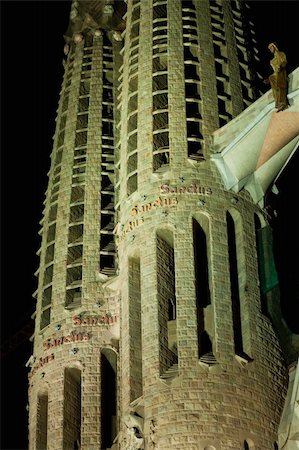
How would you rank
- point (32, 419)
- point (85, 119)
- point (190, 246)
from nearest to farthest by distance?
point (190, 246)
point (32, 419)
point (85, 119)

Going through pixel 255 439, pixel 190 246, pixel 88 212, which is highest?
pixel 88 212

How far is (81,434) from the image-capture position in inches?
1984

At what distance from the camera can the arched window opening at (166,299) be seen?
47.7m

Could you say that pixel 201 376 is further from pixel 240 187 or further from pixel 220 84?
pixel 220 84

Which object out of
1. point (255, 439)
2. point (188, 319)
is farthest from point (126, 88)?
point (255, 439)

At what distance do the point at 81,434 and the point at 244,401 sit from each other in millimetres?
7014

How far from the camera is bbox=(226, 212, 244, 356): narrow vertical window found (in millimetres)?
47938

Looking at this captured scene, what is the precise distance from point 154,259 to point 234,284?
9.27 ft

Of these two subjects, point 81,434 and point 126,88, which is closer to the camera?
point 81,434

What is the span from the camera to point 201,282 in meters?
49.9

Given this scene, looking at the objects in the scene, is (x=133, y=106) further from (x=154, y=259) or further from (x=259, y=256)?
(x=259, y=256)

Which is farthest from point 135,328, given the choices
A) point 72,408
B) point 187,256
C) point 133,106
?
point 133,106

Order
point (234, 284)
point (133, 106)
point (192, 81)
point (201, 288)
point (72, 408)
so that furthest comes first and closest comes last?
point (133, 106)
point (192, 81)
point (72, 408)
point (201, 288)
point (234, 284)

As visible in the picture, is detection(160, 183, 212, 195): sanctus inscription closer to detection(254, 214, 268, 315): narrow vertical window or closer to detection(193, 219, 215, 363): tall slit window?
detection(193, 219, 215, 363): tall slit window
